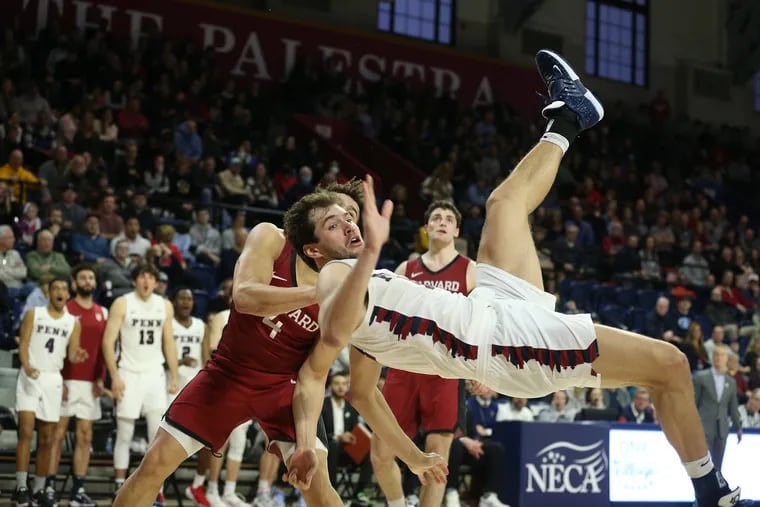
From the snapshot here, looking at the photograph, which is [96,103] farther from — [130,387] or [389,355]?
[389,355]

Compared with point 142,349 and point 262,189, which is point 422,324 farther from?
point 262,189

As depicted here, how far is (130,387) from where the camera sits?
8633mm

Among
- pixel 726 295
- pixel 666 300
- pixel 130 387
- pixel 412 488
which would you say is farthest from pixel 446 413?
pixel 726 295

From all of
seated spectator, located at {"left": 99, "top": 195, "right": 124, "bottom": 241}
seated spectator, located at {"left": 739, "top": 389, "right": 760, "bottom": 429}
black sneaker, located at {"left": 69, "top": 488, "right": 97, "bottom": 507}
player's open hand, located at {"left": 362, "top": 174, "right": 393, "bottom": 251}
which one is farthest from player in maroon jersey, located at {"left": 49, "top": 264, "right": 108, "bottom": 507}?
seated spectator, located at {"left": 739, "top": 389, "right": 760, "bottom": 429}

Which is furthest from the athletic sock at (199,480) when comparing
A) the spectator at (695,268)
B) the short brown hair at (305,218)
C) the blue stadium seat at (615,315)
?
the spectator at (695,268)

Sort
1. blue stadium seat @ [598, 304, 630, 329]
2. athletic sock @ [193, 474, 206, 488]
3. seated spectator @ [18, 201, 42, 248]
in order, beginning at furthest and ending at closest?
blue stadium seat @ [598, 304, 630, 329], seated spectator @ [18, 201, 42, 248], athletic sock @ [193, 474, 206, 488]

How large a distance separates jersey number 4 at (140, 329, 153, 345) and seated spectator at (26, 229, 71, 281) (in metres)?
1.57

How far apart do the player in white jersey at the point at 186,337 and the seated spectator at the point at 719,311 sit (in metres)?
8.64

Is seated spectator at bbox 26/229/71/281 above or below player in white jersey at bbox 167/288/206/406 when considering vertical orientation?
above

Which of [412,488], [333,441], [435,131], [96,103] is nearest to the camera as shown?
[412,488]

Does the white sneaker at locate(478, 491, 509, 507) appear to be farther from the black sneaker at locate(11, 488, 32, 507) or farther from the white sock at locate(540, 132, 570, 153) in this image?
the white sock at locate(540, 132, 570, 153)

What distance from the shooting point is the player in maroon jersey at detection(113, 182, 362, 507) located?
4.39m

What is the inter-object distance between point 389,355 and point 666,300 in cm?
1068

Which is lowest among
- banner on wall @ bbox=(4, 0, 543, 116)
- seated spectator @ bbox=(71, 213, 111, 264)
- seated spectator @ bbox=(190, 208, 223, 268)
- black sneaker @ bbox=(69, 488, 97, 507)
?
black sneaker @ bbox=(69, 488, 97, 507)
